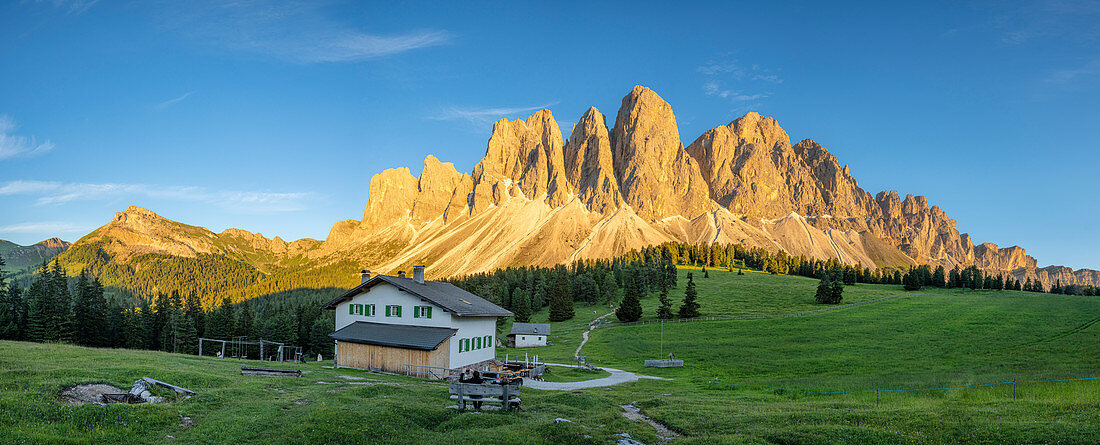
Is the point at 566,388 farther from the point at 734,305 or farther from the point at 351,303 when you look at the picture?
the point at 734,305

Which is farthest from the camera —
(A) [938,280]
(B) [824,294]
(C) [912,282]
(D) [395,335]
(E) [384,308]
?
(A) [938,280]

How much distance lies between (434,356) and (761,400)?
23966 millimetres

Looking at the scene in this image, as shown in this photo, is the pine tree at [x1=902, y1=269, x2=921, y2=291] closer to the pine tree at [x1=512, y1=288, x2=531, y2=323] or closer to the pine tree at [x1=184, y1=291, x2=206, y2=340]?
the pine tree at [x1=512, y1=288, x2=531, y2=323]

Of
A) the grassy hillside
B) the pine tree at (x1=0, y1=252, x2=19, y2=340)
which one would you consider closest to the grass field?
the grassy hillside

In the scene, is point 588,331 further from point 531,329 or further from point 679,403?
point 679,403

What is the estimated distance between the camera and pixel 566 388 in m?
37.9

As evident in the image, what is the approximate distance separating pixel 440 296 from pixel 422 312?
2.19m

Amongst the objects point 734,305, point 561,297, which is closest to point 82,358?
point 561,297

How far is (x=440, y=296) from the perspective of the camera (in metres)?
47.2

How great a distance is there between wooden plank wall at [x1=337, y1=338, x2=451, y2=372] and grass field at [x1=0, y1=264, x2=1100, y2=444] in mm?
8976

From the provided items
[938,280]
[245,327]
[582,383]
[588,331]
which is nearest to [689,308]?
[588,331]

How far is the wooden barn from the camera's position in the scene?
42.4 metres

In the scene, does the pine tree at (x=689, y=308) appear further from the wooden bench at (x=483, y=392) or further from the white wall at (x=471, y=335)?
the wooden bench at (x=483, y=392)

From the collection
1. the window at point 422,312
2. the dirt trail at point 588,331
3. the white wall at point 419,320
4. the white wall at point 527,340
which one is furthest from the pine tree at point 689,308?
the window at point 422,312
